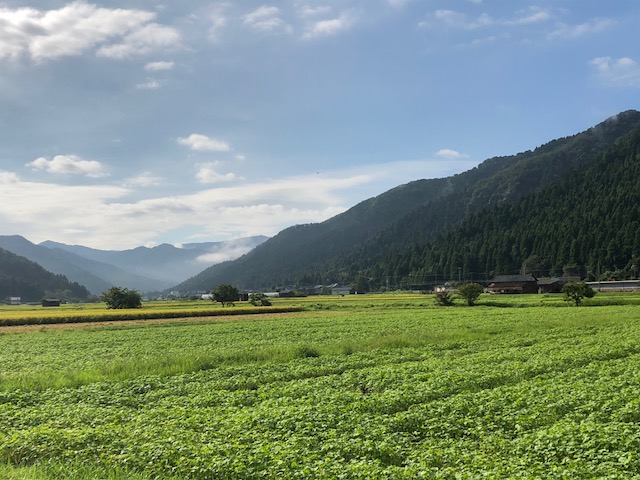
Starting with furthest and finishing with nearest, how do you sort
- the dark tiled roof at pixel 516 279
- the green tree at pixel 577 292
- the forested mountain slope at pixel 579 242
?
the forested mountain slope at pixel 579 242 → the dark tiled roof at pixel 516 279 → the green tree at pixel 577 292

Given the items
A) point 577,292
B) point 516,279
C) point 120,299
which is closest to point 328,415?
point 577,292

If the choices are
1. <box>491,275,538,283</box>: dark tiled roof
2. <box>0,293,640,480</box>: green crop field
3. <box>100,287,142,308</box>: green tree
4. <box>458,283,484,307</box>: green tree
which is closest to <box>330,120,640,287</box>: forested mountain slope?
<box>491,275,538,283</box>: dark tiled roof

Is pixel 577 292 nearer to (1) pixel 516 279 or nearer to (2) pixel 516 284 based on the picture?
(2) pixel 516 284

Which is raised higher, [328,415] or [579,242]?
[579,242]

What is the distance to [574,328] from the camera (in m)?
35.8

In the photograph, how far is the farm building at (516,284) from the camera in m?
130

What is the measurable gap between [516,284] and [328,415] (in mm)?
130385

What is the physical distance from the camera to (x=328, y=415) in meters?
12.5

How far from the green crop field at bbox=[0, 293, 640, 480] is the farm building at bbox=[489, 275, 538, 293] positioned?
111 metres

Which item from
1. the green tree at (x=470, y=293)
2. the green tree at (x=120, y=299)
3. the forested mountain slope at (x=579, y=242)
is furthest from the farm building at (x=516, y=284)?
the green tree at (x=120, y=299)

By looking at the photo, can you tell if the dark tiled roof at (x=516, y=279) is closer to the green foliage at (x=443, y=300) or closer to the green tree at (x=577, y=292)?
the green foliage at (x=443, y=300)

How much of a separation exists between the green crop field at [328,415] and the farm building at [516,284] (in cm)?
11078

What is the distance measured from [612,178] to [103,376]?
218355 millimetres

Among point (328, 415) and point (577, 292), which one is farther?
point (577, 292)
